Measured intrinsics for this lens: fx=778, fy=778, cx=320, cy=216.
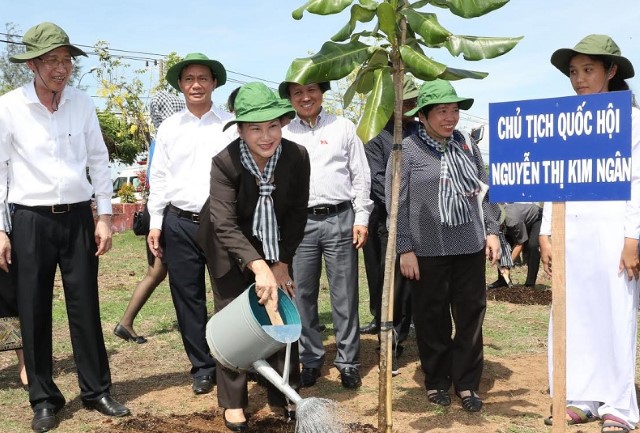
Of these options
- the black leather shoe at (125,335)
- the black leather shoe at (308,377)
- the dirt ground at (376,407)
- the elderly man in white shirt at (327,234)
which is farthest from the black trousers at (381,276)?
the black leather shoe at (125,335)

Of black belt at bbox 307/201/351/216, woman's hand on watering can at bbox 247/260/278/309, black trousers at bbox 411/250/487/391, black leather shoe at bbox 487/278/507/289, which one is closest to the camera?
woman's hand on watering can at bbox 247/260/278/309

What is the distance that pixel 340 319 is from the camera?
17.8ft

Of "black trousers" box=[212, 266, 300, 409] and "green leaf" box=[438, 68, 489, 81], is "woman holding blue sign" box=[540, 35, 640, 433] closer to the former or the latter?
"green leaf" box=[438, 68, 489, 81]

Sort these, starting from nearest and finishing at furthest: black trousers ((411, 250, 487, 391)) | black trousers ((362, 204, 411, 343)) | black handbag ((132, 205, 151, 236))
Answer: black trousers ((411, 250, 487, 391)) < black handbag ((132, 205, 151, 236)) < black trousers ((362, 204, 411, 343))

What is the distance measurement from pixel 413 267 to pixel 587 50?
1619 mm

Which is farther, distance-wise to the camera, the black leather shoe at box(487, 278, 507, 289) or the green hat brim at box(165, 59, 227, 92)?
the black leather shoe at box(487, 278, 507, 289)

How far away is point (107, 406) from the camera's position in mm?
4805

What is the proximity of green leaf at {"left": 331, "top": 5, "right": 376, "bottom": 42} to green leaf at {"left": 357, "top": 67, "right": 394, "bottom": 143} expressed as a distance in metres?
0.24

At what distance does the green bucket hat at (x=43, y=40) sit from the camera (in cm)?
443

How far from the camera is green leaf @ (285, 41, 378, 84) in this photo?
3658 millimetres

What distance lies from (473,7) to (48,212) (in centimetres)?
267

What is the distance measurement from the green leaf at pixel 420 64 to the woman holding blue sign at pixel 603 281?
3.92 feet

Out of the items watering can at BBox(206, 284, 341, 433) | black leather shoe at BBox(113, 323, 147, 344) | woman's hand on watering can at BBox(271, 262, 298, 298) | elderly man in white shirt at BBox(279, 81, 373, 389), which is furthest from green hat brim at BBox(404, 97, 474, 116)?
black leather shoe at BBox(113, 323, 147, 344)

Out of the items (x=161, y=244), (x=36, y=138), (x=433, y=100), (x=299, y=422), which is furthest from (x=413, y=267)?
(x=36, y=138)
